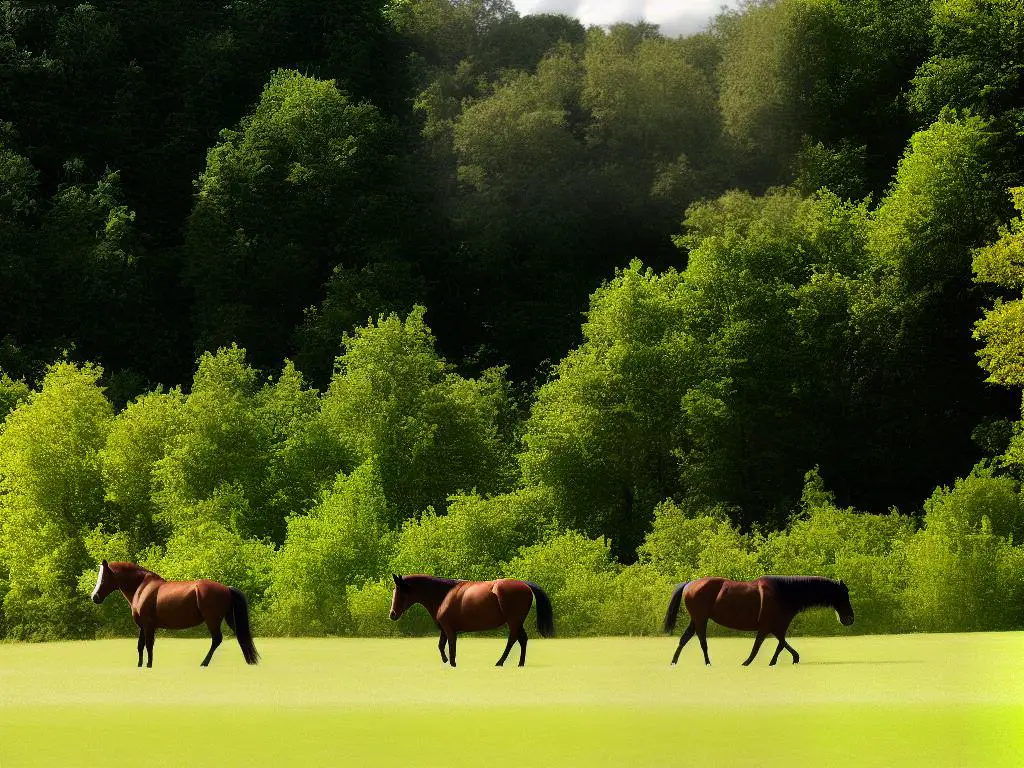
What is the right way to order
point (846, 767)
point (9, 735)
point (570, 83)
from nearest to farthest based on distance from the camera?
point (846, 767), point (9, 735), point (570, 83)

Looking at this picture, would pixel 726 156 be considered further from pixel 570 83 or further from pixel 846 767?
pixel 846 767

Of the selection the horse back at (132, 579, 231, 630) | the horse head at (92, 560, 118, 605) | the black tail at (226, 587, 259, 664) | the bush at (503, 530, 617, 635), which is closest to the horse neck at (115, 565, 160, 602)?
the horse head at (92, 560, 118, 605)

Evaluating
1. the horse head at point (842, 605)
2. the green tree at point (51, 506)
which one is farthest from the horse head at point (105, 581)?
the green tree at point (51, 506)

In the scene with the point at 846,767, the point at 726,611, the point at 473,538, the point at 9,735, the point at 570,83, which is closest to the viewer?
the point at 846,767

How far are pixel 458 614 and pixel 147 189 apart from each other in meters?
84.4

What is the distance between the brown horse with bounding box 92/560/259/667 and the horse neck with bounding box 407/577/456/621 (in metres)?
3.31

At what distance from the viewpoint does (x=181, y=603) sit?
30.7 meters

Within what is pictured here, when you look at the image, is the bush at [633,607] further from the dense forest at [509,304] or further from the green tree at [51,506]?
the green tree at [51,506]

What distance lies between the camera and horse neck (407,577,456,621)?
98.7 feet

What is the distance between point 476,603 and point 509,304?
73.0 m

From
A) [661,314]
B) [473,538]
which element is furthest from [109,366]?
[473,538]

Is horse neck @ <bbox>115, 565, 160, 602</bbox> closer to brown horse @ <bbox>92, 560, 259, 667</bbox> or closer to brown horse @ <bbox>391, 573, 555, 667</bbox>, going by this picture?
brown horse @ <bbox>92, 560, 259, 667</bbox>

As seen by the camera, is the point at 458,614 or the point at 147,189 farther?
the point at 147,189

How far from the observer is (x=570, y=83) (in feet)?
356
